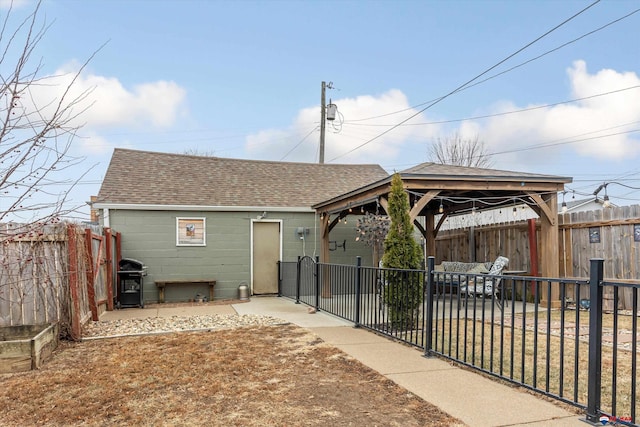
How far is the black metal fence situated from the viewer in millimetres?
3049

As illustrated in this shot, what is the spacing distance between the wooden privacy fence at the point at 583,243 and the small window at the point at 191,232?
22.2 ft

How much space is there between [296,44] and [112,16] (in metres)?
8.19

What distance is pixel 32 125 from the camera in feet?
7.25

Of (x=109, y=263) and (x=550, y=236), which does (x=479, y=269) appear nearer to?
(x=550, y=236)

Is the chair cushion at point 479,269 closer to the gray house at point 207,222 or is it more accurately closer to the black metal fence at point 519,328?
the black metal fence at point 519,328

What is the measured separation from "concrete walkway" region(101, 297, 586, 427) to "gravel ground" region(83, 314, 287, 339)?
1.03 meters

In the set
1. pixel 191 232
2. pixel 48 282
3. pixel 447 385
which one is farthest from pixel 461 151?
pixel 48 282

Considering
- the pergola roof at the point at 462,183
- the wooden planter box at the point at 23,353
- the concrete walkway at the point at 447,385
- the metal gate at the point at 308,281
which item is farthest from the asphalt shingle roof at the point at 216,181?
the wooden planter box at the point at 23,353

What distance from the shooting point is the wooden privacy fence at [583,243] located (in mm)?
7660

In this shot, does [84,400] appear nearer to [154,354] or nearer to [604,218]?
[154,354]

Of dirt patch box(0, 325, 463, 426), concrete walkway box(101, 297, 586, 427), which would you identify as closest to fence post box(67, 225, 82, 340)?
dirt patch box(0, 325, 463, 426)

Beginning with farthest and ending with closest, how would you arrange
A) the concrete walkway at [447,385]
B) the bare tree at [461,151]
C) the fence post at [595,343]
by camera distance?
the bare tree at [461,151]
the concrete walkway at [447,385]
the fence post at [595,343]

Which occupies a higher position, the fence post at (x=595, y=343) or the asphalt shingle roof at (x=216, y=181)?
the asphalt shingle roof at (x=216, y=181)

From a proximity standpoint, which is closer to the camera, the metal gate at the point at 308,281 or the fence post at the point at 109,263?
the metal gate at the point at 308,281
